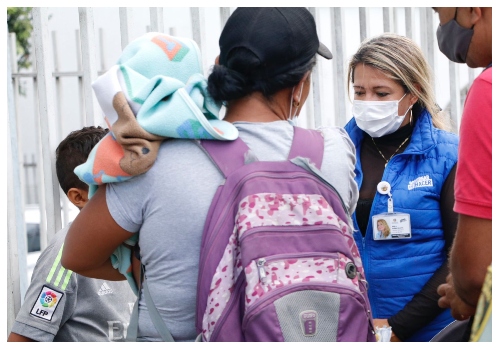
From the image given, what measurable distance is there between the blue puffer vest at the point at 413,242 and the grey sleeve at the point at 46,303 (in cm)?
123

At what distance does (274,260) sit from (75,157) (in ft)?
4.94

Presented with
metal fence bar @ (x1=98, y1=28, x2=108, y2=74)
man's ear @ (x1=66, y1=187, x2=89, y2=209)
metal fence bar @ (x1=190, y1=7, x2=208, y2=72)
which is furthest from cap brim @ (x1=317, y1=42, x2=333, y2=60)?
metal fence bar @ (x1=98, y1=28, x2=108, y2=74)

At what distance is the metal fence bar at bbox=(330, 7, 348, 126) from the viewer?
142 inches

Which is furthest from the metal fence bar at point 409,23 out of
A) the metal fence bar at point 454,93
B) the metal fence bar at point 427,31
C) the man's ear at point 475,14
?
the man's ear at point 475,14

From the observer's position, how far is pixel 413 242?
3.01 metres

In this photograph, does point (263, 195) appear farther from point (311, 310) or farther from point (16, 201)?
point (16, 201)

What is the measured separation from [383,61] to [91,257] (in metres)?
1.68

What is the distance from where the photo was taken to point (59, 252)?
278 centimetres

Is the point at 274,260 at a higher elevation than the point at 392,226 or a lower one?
higher

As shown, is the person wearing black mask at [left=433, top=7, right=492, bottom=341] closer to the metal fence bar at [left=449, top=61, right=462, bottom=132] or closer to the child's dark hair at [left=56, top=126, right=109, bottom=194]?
the child's dark hair at [left=56, top=126, right=109, bottom=194]

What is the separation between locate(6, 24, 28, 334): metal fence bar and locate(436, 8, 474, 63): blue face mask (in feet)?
5.99

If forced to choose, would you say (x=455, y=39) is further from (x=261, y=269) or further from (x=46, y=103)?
(x=46, y=103)

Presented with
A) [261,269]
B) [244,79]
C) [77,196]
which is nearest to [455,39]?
[244,79]
